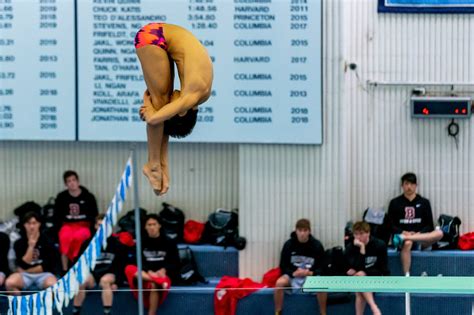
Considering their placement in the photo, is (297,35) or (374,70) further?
(374,70)

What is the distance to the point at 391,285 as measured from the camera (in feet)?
26.7

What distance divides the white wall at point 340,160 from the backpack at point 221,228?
20cm

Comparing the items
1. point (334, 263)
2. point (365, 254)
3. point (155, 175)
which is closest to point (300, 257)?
point (334, 263)

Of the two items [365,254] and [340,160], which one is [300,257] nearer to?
[365,254]

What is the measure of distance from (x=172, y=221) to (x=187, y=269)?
0.74m

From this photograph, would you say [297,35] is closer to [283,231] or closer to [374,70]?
[374,70]

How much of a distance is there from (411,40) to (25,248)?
4.10m

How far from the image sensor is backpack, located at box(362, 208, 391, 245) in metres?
11.3

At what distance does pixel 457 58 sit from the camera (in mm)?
11656

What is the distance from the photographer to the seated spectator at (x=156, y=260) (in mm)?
10656

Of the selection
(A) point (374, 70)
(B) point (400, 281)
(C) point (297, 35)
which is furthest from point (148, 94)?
(A) point (374, 70)

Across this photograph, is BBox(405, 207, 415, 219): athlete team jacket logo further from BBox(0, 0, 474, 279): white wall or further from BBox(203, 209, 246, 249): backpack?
BBox(203, 209, 246, 249): backpack

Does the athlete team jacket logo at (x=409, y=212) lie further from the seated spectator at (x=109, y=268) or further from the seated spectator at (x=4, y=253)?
the seated spectator at (x=4, y=253)

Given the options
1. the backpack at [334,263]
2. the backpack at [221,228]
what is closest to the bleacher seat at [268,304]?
the backpack at [221,228]
